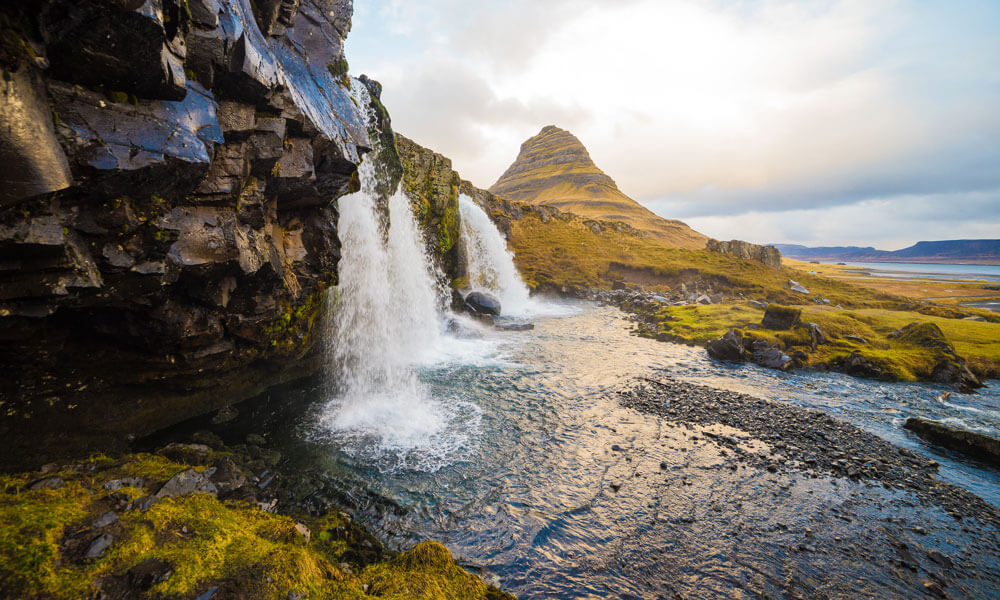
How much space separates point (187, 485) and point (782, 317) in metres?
34.4

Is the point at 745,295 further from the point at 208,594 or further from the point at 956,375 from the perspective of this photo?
the point at 208,594

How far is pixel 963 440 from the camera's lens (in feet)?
43.9

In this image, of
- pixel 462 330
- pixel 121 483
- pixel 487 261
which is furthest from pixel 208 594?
pixel 487 261

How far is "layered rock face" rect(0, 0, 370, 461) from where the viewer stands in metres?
6.16

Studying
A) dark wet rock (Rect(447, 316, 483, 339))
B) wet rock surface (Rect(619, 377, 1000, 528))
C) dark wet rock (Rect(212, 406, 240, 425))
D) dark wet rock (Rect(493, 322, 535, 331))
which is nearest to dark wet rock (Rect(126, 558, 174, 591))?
dark wet rock (Rect(212, 406, 240, 425))

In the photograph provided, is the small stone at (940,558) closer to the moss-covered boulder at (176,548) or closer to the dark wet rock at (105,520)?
the moss-covered boulder at (176,548)

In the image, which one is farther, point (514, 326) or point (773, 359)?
point (514, 326)

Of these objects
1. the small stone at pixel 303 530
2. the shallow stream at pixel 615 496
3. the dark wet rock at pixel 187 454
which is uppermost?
the dark wet rock at pixel 187 454

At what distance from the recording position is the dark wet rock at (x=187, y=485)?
785cm

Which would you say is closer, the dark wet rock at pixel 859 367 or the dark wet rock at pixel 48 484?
the dark wet rock at pixel 48 484

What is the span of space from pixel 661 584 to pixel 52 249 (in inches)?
571

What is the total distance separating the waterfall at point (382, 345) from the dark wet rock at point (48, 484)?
647 centimetres

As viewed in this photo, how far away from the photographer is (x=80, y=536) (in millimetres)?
5898

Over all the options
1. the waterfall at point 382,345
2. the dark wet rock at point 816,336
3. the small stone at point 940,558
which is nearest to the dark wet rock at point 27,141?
the waterfall at point 382,345
